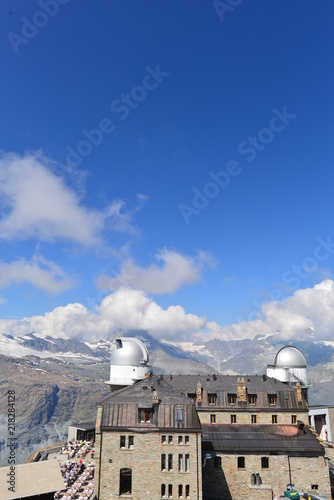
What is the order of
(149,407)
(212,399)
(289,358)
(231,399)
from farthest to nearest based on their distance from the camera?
(289,358)
(212,399)
(231,399)
(149,407)

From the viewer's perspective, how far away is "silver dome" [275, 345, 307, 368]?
6625 cm

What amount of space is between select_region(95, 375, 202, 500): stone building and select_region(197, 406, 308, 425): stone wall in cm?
1261

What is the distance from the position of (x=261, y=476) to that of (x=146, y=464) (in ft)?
54.3

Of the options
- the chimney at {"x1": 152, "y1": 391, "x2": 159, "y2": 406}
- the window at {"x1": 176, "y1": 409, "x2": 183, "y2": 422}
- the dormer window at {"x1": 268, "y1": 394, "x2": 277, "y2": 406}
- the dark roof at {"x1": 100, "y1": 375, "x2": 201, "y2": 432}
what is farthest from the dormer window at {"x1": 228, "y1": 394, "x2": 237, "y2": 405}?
the chimney at {"x1": 152, "y1": 391, "x2": 159, "y2": 406}

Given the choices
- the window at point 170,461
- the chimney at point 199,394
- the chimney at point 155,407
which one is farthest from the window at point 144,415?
the chimney at point 199,394

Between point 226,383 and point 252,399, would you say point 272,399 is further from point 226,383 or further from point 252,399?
point 226,383

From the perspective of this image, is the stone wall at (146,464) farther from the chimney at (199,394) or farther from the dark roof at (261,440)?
the chimney at (199,394)

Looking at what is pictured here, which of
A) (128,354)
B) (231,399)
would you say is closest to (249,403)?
(231,399)

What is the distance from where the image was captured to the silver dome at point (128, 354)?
6600cm

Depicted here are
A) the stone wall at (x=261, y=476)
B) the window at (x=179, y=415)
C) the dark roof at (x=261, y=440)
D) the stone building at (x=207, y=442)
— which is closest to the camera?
the stone building at (x=207, y=442)

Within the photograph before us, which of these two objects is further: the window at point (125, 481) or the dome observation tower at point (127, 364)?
the dome observation tower at point (127, 364)

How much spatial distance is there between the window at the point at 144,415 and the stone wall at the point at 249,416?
46.2 feet

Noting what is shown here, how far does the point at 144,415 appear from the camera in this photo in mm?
43750

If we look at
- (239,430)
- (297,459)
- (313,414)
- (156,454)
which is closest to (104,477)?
(156,454)
